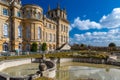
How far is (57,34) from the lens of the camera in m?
56.8

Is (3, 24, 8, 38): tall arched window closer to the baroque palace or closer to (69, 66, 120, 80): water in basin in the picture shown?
the baroque palace

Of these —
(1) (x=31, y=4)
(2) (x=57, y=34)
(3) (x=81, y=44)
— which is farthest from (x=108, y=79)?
(3) (x=81, y=44)

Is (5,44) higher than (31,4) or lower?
lower

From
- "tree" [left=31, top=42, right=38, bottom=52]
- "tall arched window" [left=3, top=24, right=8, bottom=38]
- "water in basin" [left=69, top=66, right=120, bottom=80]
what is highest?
"tall arched window" [left=3, top=24, right=8, bottom=38]

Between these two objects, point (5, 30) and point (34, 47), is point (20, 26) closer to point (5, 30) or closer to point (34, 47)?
point (5, 30)

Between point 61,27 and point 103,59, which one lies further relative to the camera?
point 61,27

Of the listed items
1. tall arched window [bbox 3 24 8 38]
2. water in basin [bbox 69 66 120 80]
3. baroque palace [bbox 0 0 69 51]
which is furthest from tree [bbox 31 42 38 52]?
water in basin [bbox 69 66 120 80]

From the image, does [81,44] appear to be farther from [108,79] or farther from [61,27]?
[108,79]

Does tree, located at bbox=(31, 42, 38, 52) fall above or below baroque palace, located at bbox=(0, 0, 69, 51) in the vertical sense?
below

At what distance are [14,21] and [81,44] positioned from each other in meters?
50.6

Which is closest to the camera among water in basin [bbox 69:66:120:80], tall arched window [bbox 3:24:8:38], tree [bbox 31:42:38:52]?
water in basin [bbox 69:66:120:80]

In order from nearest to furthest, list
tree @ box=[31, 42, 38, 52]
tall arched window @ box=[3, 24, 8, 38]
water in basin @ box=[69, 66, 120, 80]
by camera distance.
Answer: water in basin @ box=[69, 66, 120, 80]
tall arched window @ box=[3, 24, 8, 38]
tree @ box=[31, 42, 38, 52]

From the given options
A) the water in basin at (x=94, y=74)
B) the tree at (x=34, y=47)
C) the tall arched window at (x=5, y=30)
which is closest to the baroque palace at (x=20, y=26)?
the tall arched window at (x=5, y=30)

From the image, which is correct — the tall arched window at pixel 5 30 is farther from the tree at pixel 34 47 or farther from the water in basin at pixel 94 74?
the water in basin at pixel 94 74
